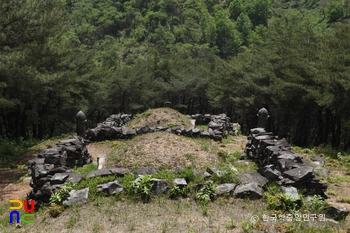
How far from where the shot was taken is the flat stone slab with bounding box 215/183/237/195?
25.9ft

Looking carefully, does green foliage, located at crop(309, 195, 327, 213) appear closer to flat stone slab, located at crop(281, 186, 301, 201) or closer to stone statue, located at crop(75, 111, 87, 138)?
flat stone slab, located at crop(281, 186, 301, 201)

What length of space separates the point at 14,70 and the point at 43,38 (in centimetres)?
321

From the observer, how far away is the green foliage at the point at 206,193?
7.56 m

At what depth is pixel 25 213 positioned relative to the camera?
7.45m

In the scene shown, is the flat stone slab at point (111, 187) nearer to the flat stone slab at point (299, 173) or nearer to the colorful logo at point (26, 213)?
the colorful logo at point (26, 213)

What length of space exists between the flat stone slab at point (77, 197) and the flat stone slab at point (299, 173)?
595cm

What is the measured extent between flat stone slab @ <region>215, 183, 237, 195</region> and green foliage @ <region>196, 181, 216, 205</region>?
0.16m

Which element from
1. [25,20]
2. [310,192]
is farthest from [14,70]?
[310,192]

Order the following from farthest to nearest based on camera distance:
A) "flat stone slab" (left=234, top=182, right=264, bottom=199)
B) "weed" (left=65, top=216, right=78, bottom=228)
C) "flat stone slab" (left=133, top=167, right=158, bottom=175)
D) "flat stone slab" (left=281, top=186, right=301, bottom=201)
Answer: "flat stone slab" (left=133, top=167, right=158, bottom=175), "flat stone slab" (left=234, top=182, right=264, bottom=199), "flat stone slab" (left=281, top=186, right=301, bottom=201), "weed" (left=65, top=216, right=78, bottom=228)

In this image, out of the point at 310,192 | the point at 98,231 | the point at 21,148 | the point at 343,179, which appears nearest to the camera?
the point at 98,231

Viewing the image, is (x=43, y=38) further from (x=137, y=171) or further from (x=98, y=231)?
(x=98, y=231)

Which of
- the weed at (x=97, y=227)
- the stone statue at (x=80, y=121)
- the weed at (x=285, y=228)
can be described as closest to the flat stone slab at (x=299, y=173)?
the weed at (x=285, y=228)

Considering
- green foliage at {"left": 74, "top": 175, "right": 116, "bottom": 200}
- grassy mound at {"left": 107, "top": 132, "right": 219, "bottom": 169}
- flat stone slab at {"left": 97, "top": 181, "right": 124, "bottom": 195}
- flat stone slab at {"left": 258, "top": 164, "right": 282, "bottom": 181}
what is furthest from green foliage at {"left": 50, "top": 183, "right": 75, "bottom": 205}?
flat stone slab at {"left": 258, "top": 164, "right": 282, "bottom": 181}

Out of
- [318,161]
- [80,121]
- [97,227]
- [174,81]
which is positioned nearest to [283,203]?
[97,227]
